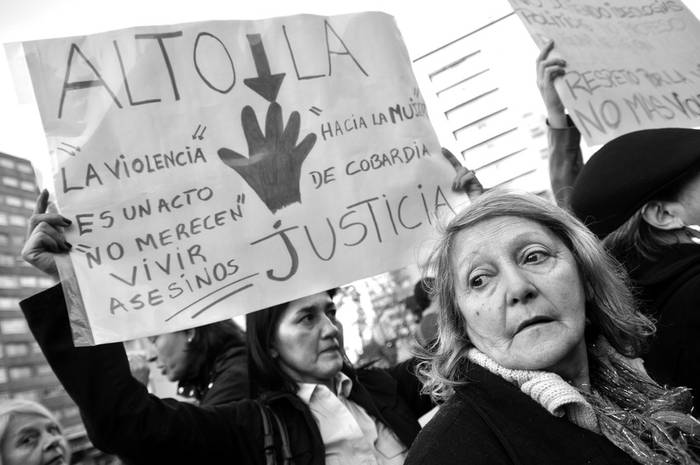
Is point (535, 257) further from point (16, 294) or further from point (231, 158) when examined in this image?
point (16, 294)

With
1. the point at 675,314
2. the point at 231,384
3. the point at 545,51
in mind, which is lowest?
the point at 675,314

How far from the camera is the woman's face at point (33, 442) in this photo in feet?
9.48

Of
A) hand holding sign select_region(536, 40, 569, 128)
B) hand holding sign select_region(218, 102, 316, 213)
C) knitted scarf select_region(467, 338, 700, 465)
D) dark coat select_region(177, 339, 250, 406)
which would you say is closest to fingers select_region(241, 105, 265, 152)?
hand holding sign select_region(218, 102, 316, 213)

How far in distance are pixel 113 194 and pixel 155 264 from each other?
259 millimetres

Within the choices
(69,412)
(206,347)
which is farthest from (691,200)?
(69,412)

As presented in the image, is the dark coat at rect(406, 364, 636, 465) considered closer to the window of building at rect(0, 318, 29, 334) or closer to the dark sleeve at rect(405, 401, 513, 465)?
the dark sleeve at rect(405, 401, 513, 465)

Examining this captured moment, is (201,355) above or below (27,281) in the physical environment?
below

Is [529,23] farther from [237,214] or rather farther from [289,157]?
[237,214]

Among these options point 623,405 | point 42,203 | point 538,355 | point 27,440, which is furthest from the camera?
point 27,440

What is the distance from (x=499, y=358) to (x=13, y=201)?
252 cm

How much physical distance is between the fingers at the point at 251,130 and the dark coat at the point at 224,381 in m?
1.00

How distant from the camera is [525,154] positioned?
119 inches

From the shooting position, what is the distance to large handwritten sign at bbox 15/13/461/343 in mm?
2193

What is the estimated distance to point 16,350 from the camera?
342cm
